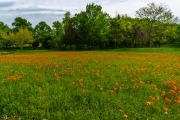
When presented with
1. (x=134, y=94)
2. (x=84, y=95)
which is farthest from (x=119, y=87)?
(x=84, y=95)

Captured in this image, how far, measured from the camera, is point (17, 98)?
7113mm

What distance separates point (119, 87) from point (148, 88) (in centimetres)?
110

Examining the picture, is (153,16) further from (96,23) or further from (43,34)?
(43,34)

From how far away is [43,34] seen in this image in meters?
82.8

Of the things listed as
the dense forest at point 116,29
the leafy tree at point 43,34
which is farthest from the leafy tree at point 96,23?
the leafy tree at point 43,34

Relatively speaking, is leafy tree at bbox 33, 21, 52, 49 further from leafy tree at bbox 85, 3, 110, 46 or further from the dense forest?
leafy tree at bbox 85, 3, 110, 46

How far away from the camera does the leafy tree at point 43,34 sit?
82000 millimetres

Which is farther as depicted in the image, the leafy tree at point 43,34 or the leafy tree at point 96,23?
the leafy tree at point 43,34

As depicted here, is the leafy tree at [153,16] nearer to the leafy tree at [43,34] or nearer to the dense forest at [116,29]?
the dense forest at [116,29]

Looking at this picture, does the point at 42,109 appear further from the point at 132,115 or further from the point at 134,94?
the point at 134,94

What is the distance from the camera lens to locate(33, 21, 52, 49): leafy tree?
8200cm

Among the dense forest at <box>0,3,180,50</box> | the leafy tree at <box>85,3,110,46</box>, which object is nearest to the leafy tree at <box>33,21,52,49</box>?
the dense forest at <box>0,3,180,50</box>

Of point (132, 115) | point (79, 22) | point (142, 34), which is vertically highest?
point (79, 22)

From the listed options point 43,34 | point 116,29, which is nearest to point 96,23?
point 116,29
